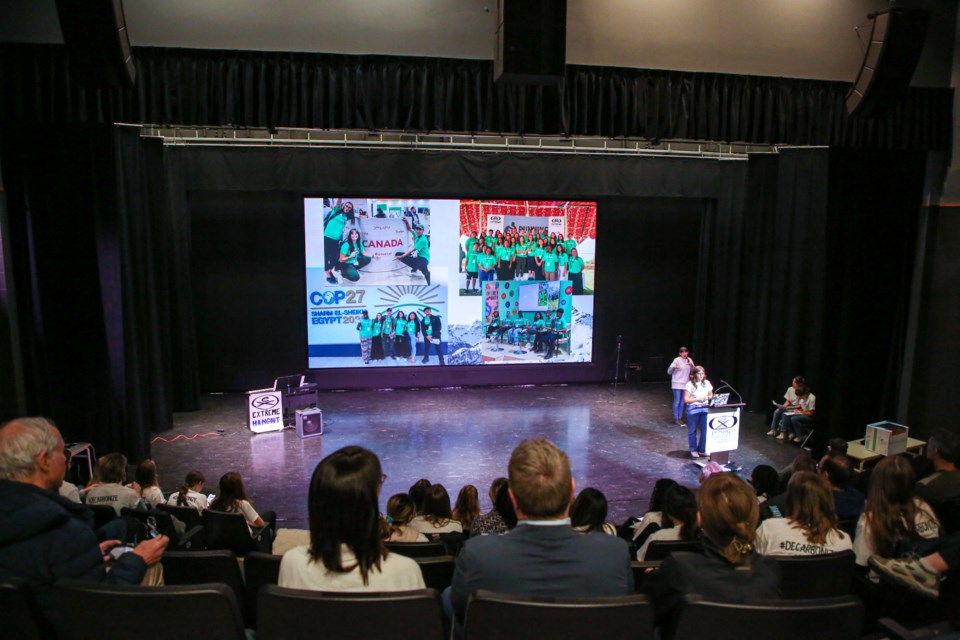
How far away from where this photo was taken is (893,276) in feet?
27.5

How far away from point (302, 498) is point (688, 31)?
579cm

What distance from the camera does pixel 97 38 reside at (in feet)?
15.7

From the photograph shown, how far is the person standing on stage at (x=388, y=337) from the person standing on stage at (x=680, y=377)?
445 cm

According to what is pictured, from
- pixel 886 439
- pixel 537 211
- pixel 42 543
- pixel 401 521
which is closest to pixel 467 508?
pixel 401 521

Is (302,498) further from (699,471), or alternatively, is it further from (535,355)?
(535,355)

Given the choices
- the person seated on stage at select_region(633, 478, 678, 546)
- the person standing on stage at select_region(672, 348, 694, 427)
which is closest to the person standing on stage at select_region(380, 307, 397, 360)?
the person standing on stage at select_region(672, 348, 694, 427)

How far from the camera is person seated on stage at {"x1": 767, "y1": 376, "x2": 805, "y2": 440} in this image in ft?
29.8

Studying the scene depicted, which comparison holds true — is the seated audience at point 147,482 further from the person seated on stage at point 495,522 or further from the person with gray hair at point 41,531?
the person with gray hair at point 41,531

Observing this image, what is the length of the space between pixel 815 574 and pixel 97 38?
206 inches

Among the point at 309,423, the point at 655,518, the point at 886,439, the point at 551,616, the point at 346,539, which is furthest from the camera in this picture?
the point at 309,423

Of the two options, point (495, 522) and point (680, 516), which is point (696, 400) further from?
point (495, 522)

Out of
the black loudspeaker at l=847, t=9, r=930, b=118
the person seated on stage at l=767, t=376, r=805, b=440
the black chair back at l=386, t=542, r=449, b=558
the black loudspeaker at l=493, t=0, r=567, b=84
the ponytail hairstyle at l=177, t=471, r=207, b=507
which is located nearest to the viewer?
the black chair back at l=386, t=542, r=449, b=558

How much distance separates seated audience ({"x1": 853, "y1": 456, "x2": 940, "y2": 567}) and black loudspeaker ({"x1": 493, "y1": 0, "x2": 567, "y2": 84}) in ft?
11.4

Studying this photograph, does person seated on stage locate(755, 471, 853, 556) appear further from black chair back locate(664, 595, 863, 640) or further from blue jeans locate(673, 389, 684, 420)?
blue jeans locate(673, 389, 684, 420)
